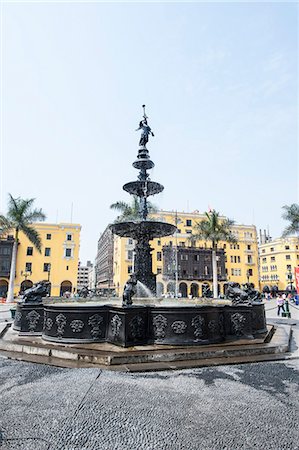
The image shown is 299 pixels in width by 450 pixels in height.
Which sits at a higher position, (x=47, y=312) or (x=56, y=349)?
(x=47, y=312)

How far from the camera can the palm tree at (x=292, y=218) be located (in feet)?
87.5

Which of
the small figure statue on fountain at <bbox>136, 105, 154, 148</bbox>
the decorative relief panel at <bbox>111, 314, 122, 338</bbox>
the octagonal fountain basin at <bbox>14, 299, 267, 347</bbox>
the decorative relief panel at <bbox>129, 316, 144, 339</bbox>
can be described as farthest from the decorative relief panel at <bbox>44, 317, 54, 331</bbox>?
the small figure statue on fountain at <bbox>136, 105, 154, 148</bbox>

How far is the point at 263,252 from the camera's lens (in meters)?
82.2

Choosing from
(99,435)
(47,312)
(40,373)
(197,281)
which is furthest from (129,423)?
(197,281)

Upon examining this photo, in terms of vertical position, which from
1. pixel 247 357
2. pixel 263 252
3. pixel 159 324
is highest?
pixel 263 252

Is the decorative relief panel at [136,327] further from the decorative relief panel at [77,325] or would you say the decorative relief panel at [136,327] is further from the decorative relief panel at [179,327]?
the decorative relief panel at [77,325]

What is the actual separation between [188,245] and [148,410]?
172 feet

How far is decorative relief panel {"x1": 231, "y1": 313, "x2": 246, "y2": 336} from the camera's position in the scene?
6922mm

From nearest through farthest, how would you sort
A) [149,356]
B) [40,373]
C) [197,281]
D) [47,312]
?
[40,373] < [149,356] < [47,312] < [197,281]

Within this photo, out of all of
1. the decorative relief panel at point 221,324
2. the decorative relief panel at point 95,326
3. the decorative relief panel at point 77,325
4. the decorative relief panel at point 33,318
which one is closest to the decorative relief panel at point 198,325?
the decorative relief panel at point 221,324

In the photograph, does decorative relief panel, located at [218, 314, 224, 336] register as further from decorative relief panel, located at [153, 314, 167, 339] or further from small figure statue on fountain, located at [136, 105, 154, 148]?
small figure statue on fountain, located at [136, 105, 154, 148]

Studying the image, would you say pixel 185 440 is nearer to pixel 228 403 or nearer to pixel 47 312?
pixel 228 403

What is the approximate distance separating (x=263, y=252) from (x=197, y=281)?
127ft

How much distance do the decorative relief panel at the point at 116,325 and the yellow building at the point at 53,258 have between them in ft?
153
